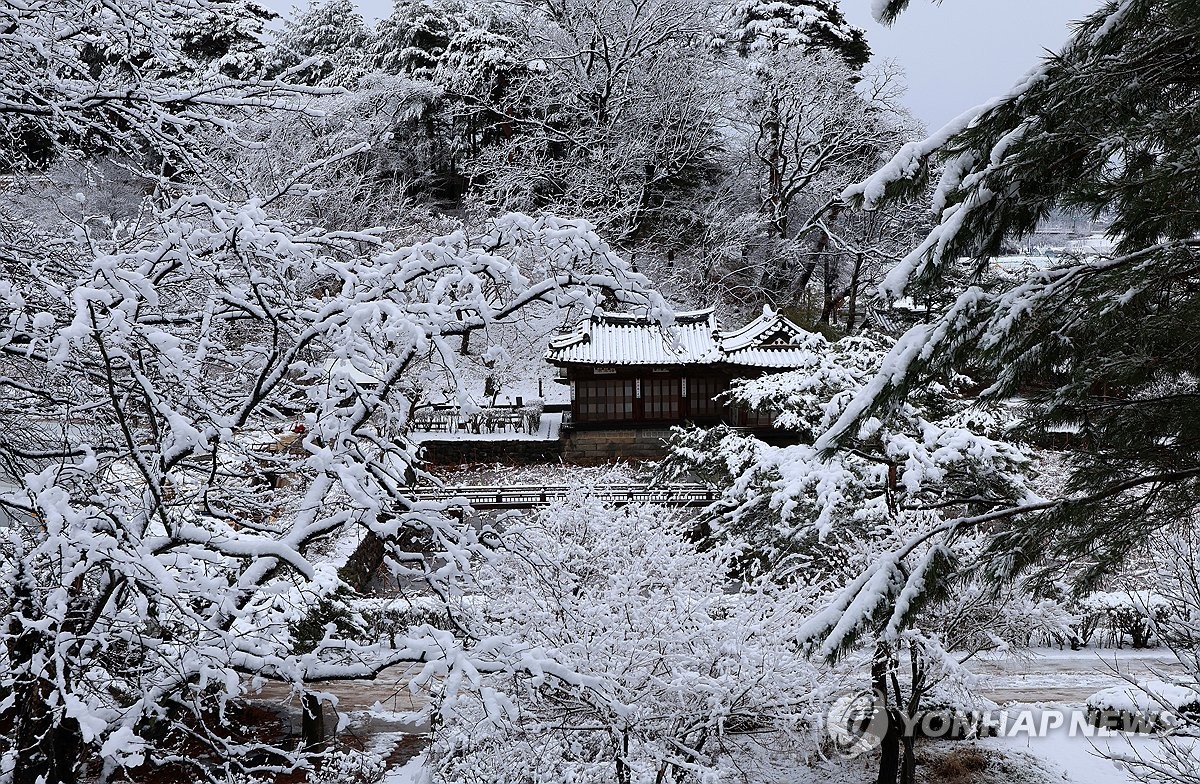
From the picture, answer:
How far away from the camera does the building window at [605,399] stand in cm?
2200

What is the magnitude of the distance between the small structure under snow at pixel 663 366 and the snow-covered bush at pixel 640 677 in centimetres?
1253

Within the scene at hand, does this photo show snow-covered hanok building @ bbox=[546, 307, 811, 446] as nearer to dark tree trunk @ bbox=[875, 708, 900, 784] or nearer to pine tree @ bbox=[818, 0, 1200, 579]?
dark tree trunk @ bbox=[875, 708, 900, 784]

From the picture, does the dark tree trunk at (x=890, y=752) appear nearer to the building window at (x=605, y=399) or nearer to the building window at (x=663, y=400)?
the building window at (x=663, y=400)

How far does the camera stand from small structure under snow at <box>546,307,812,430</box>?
2109 cm

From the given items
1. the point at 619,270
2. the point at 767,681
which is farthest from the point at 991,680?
the point at 619,270

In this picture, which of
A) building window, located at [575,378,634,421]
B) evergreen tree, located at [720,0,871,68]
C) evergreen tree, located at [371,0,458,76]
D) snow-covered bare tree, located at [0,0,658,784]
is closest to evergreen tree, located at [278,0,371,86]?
evergreen tree, located at [371,0,458,76]

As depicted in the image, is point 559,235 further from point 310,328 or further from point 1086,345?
point 1086,345

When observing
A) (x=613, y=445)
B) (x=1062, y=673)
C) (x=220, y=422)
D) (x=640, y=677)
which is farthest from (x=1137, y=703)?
(x=613, y=445)

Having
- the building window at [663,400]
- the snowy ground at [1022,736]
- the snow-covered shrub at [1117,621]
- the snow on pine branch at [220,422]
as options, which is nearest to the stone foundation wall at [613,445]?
the building window at [663,400]

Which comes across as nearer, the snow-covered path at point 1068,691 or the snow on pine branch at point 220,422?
the snow on pine branch at point 220,422

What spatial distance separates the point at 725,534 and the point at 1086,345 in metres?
7.77

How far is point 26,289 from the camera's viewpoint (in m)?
3.42

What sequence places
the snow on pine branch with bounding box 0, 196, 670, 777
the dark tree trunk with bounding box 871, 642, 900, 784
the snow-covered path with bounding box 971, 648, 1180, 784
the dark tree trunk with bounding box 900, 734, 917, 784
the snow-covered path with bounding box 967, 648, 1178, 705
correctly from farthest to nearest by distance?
the snow-covered path with bounding box 967, 648, 1178, 705, the snow-covered path with bounding box 971, 648, 1180, 784, the dark tree trunk with bounding box 871, 642, 900, 784, the dark tree trunk with bounding box 900, 734, 917, 784, the snow on pine branch with bounding box 0, 196, 670, 777

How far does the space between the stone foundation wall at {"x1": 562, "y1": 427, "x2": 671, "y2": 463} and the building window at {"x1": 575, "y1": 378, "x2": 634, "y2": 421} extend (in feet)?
1.48
